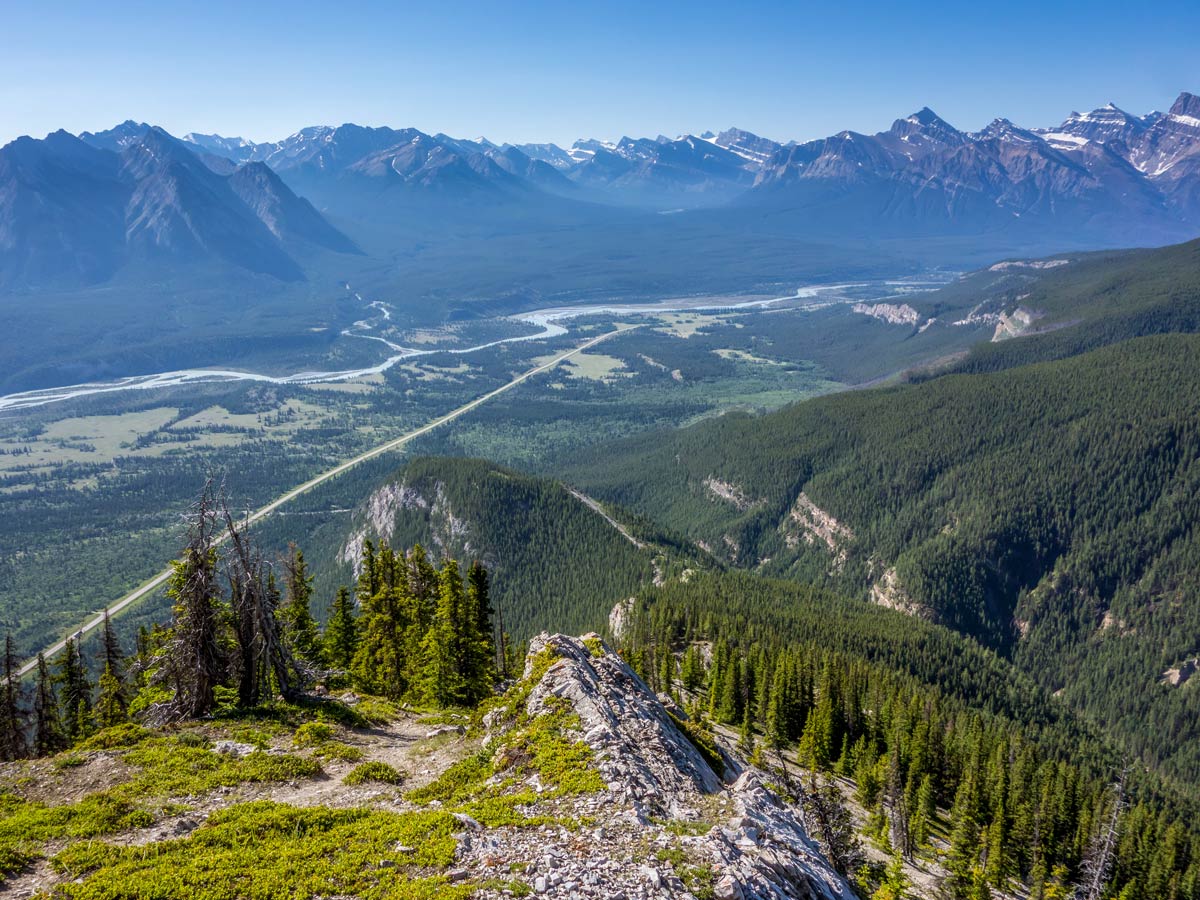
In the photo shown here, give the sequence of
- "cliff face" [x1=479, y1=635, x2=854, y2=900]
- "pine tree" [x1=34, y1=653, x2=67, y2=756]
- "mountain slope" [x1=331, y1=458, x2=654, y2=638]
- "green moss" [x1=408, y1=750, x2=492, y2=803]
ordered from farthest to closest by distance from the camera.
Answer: "mountain slope" [x1=331, y1=458, x2=654, y2=638] → "pine tree" [x1=34, y1=653, x2=67, y2=756] → "green moss" [x1=408, y1=750, x2=492, y2=803] → "cliff face" [x1=479, y1=635, x2=854, y2=900]

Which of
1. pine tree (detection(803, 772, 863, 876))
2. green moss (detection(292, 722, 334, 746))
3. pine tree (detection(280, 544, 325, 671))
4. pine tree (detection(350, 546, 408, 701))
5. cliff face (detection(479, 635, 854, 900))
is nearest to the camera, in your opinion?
cliff face (detection(479, 635, 854, 900))

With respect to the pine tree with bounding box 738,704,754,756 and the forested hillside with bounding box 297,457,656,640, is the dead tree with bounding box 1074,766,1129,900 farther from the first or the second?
the forested hillside with bounding box 297,457,656,640

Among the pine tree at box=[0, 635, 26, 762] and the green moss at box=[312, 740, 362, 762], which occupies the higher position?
the green moss at box=[312, 740, 362, 762]

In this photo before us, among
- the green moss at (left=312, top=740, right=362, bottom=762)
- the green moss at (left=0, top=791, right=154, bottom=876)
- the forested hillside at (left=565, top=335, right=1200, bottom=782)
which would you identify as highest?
the green moss at (left=0, top=791, right=154, bottom=876)

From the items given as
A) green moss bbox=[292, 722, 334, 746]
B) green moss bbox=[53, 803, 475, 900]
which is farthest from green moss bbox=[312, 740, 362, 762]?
green moss bbox=[53, 803, 475, 900]

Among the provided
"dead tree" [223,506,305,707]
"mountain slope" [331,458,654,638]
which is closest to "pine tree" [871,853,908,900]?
"dead tree" [223,506,305,707]

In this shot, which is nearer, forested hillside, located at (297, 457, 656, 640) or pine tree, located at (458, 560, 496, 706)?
pine tree, located at (458, 560, 496, 706)

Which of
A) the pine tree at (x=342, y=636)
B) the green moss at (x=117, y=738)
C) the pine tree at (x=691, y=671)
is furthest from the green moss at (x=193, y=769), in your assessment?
the pine tree at (x=691, y=671)
